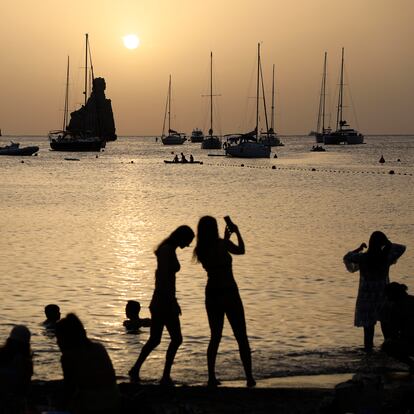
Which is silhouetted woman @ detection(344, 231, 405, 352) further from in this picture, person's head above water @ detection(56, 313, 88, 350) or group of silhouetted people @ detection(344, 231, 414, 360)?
person's head above water @ detection(56, 313, 88, 350)

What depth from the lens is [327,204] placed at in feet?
164

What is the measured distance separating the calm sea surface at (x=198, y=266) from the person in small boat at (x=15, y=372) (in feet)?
12.0

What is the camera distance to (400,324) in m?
11.6

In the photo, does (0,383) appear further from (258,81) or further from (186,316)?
(258,81)

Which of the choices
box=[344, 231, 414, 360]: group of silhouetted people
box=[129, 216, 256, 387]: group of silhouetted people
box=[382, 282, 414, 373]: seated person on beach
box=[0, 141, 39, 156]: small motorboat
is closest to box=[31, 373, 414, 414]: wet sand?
box=[382, 282, 414, 373]: seated person on beach

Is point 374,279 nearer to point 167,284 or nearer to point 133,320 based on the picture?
point 167,284

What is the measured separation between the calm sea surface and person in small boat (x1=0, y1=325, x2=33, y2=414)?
12.0 feet

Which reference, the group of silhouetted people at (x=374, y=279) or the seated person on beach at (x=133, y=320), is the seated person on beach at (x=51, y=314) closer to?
the seated person on beach at (x=133, y=320)

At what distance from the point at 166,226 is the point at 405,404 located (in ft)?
94.1

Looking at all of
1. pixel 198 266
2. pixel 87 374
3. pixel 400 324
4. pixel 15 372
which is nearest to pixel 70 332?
pixel 87 374

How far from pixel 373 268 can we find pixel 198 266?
10.9 meters

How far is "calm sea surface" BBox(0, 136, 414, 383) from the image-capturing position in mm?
14273

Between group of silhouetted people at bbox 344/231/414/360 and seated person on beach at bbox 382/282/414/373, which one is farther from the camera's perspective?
group of silhouetted people at bbox 344/231/414/360

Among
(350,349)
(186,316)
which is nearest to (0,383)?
(350,349)
